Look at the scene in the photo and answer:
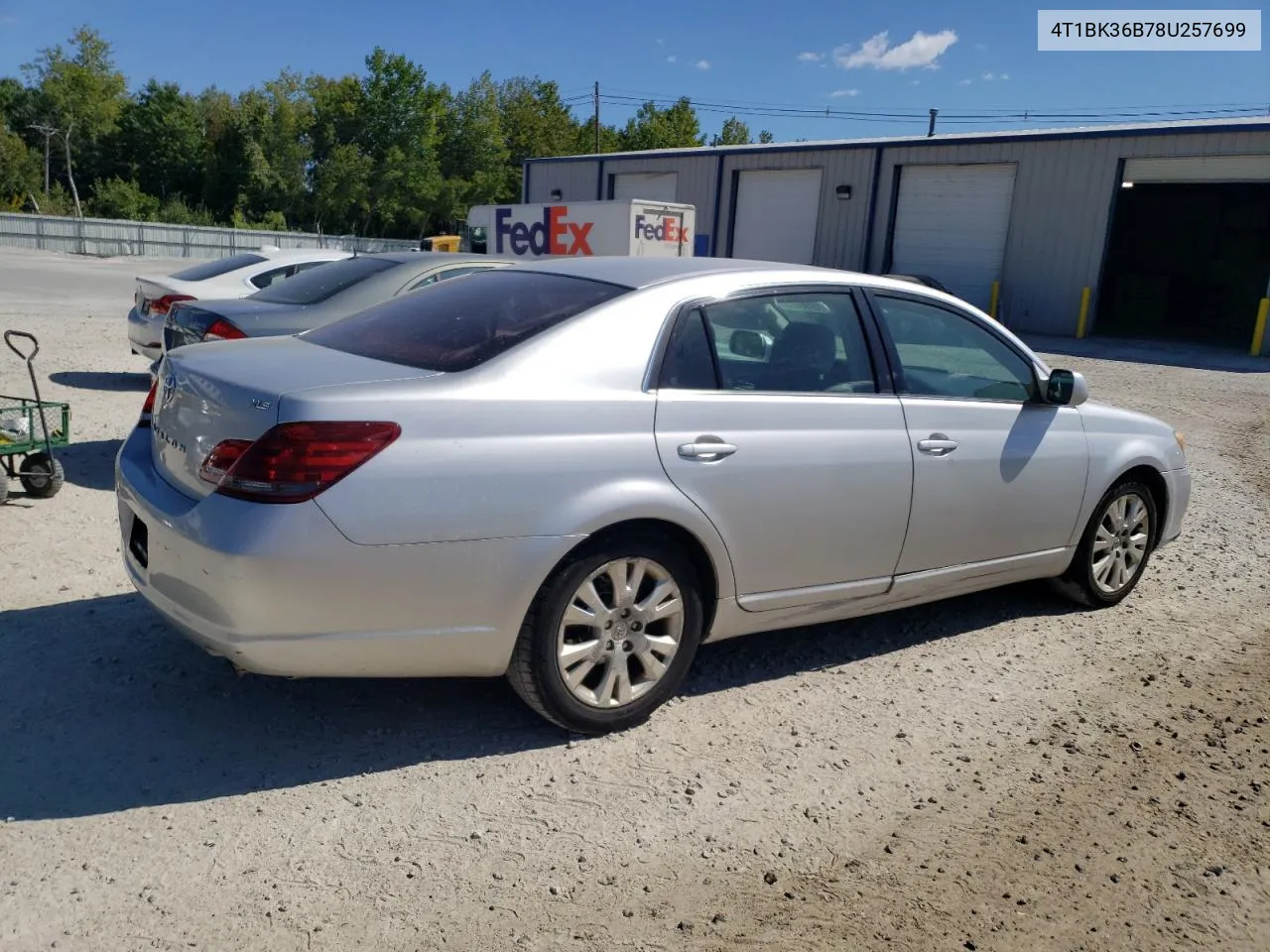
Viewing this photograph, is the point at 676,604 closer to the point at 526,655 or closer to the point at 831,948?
the point at 526,655

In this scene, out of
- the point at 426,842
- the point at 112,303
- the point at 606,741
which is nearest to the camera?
the point at 426,842

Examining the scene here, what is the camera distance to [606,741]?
3768 mm

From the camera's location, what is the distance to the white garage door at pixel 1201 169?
2169 cm

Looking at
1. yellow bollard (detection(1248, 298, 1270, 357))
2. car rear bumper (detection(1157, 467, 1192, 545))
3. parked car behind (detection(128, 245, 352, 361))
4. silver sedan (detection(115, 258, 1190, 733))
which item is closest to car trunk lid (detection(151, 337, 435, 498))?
silver sedan (detection(115, 258, 1190, 733))

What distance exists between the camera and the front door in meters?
4.45

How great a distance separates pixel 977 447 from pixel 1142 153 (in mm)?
22083

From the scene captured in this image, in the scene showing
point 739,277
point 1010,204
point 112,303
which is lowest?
point 112,303

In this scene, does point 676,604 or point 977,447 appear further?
point 977,447

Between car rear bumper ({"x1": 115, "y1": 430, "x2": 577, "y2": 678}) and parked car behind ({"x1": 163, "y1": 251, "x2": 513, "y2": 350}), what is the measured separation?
359 centimetres

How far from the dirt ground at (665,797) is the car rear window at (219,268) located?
20.1ft

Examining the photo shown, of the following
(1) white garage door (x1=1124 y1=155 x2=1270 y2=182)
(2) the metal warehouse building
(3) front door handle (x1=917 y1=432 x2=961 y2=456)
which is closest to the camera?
A: (3) front door handle (x1=917 y1=432 x2=961 y2=456)

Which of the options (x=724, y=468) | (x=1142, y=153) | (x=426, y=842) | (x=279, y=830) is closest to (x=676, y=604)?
(x=724, y=468)

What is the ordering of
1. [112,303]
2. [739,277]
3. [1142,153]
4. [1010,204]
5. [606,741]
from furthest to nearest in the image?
1. [1010,204]
2. [1142,153]
3. [112,303]
4. [739,277]
5. [606,741]

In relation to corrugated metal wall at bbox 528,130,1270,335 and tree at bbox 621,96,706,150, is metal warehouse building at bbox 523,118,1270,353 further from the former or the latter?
tree at bbox 621,96,706,150
